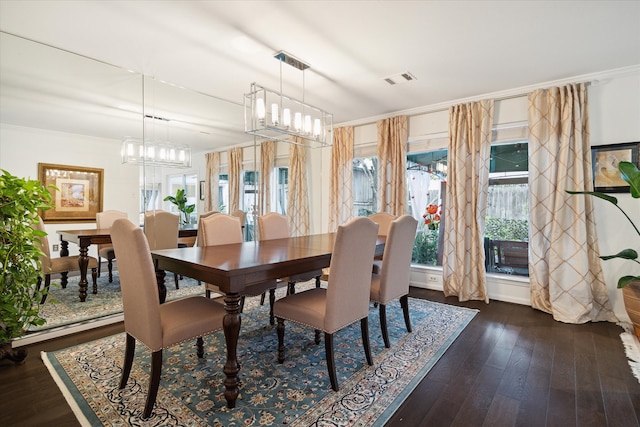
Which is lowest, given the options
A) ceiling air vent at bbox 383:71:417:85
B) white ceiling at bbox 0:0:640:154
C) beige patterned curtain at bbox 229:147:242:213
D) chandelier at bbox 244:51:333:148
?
beige patterned curtain at bbox 229:147:242:213

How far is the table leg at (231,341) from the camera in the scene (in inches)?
65.6

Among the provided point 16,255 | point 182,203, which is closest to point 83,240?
point 16,255

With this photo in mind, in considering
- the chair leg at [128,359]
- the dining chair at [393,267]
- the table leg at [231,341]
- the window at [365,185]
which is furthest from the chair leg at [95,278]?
the window at [365,185]

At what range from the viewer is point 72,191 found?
280cm

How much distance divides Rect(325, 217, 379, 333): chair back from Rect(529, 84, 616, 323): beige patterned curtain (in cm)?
238

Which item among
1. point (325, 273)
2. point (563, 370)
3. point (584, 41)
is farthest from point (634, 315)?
point (325, 273)

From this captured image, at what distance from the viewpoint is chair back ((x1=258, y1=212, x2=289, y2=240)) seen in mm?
3262

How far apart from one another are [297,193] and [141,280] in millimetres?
3407

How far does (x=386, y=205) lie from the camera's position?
440 cm

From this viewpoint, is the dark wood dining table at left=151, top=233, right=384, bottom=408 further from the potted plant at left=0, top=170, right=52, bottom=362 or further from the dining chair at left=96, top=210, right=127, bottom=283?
the dining chair at left=96, top=210, right=127, bottom=283

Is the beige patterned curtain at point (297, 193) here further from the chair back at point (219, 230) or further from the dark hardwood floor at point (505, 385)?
the dark hardwood floor at point (505, 385)

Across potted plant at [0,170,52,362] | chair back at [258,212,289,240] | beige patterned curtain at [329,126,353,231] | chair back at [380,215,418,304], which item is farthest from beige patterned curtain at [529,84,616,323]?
potted plant at [0,170,52,362]

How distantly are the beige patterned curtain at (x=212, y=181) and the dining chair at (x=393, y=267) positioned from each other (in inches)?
91.3

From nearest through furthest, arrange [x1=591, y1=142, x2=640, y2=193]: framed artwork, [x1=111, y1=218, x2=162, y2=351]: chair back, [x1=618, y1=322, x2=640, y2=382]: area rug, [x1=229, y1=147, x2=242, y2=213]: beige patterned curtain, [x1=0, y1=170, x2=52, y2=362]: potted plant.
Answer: [x1=111, y1=218, x2=162, y2=351]: chair back, [x1=0, y1=170, x2=52, y2=362]: potted plant, [x1=618, y1=322, x2=640, y2=382]: area rug, [x1=591, y1=142, x2=640, y2=193]: framed artwork, [x1=229, y1=147, x2=242, y2=213]: beige patterned curtain
